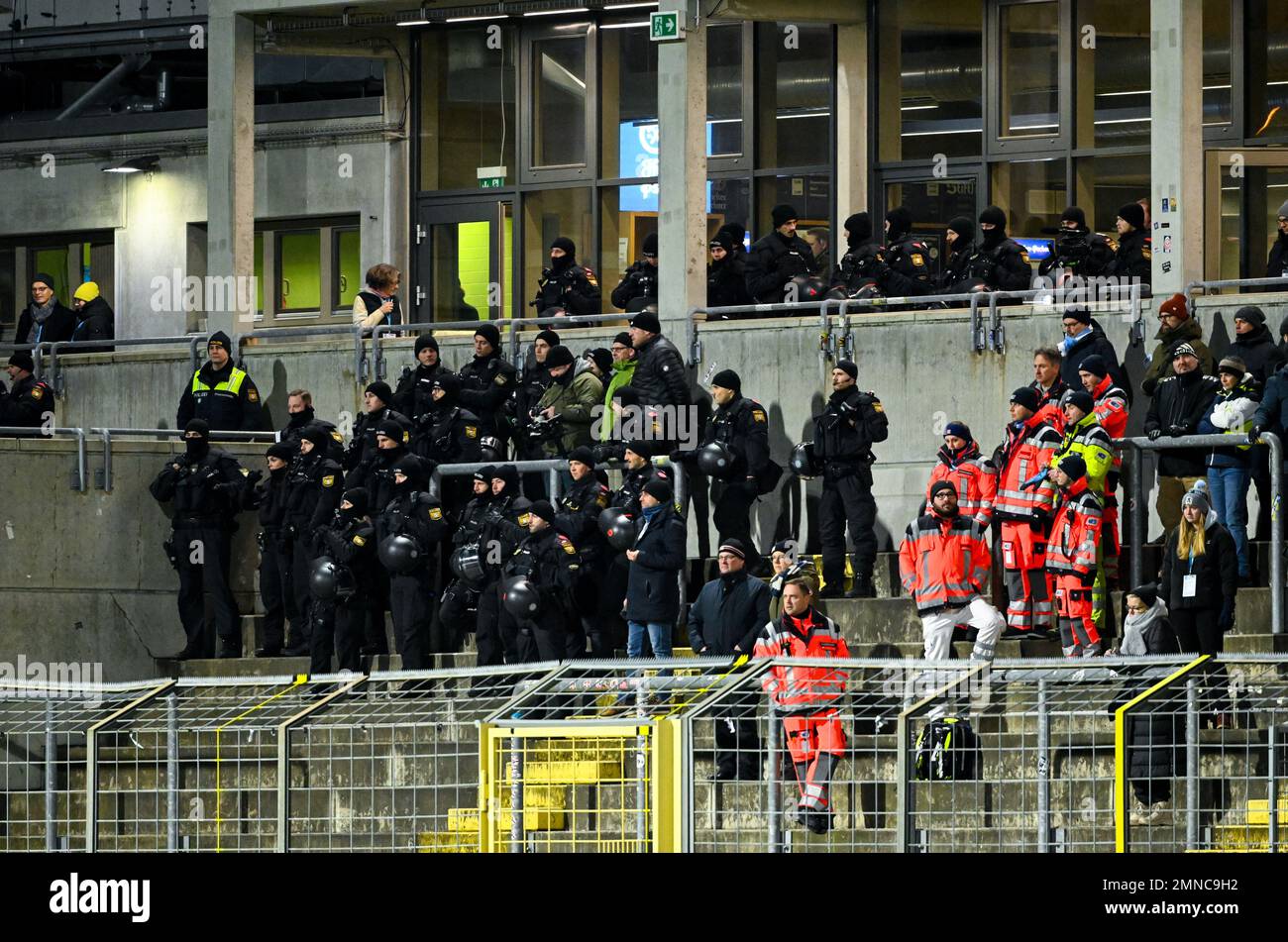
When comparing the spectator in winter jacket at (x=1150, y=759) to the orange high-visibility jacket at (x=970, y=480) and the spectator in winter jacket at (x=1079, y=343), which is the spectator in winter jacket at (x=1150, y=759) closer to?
the orange high-visibility jacket at (x=970, y=480)

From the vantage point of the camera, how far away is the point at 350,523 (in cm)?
1892

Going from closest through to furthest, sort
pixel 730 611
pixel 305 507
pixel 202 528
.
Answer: pixel 730 611
pixel 305 507
pixel 202 528

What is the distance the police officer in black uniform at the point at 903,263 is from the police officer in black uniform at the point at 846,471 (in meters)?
2.69

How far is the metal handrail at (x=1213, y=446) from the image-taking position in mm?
15781

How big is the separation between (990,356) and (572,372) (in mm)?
3264

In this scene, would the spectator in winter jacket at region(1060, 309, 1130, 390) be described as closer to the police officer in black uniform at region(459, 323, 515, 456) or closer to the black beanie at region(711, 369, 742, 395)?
the black beanie at region(711, 369, 742, 395)

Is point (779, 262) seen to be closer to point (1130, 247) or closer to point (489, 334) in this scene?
point (489, 334)

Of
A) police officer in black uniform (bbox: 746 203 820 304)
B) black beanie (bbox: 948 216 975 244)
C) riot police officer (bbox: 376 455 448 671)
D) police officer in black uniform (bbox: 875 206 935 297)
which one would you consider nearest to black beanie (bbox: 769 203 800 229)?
police officer in black uniform (bbox: 746 203 820 304)

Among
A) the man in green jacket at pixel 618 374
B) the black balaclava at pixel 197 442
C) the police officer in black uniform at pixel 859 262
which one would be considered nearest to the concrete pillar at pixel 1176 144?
the police officer in black uniform at pixel 859 262

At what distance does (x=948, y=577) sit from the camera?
16.1 m

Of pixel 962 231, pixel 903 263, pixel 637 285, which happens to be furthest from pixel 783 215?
pixel 637 285

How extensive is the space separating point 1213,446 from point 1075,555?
1.36 metres
